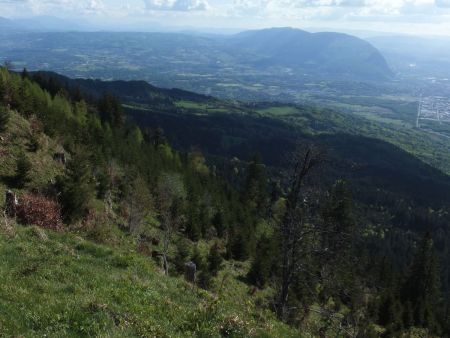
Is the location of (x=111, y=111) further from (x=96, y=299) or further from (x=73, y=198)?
(x=96, y=299)

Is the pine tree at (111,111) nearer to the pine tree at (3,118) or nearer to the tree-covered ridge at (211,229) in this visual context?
the tree-covered ridge at (211,229)

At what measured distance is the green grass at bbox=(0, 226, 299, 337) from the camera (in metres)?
10.1

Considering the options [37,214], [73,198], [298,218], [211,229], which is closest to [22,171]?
[73,198]

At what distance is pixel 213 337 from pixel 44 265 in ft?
20.5

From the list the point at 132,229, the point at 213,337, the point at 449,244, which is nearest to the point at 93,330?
the point at 213,337

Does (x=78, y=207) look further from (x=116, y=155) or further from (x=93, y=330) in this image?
(x=116, y=155)

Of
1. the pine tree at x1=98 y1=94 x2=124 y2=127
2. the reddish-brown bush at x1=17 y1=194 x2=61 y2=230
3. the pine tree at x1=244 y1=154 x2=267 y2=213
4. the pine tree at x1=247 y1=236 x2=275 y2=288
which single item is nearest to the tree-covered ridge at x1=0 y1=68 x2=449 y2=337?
the reddish-brown bush at x1=17 y1=194 x2=61 y2=230

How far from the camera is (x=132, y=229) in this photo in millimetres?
38906

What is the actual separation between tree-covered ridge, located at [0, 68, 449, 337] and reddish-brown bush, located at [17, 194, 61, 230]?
0.20 ft

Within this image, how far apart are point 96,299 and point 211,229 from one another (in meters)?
48.6

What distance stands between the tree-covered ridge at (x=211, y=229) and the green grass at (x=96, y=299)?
13 cm

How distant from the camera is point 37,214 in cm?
2306

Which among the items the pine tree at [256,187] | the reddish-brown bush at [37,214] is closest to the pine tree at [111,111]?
the pine tree at [256,187]

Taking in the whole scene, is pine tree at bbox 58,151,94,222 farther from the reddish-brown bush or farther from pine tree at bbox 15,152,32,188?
the reddish-brown bush
